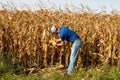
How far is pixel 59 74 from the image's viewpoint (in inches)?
410

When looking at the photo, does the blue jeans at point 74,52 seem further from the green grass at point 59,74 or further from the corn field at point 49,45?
the corn field at point 49,45

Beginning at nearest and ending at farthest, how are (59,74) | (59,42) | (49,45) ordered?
1. (59,74)
2. (59,42)
3. (49,45)

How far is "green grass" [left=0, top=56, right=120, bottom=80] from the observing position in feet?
33.5

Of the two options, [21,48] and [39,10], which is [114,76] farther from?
[39,10]

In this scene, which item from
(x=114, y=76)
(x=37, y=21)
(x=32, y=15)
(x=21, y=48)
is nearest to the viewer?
(x=114, y=76)

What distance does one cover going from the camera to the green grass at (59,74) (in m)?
10.2

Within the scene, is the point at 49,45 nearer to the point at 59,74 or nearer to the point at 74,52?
the point at 74,52

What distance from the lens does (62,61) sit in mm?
12273

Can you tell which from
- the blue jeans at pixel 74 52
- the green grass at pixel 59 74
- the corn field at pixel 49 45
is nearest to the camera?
the green grass at pixel 59 74

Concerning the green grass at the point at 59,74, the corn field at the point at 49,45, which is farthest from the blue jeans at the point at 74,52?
the corn field at the point at 49,45

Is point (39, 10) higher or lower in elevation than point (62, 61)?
higher

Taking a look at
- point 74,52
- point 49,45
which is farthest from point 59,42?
point 49,45

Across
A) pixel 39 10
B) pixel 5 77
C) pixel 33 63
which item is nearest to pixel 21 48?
pixel 33 63

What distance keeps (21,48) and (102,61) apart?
2408 millimetres
